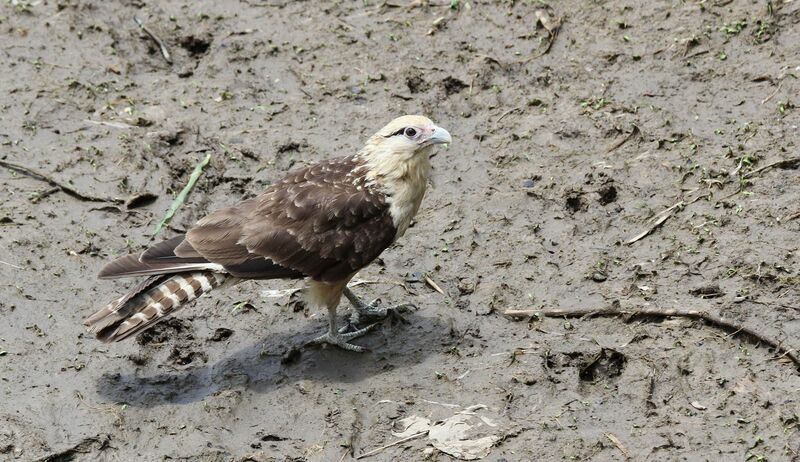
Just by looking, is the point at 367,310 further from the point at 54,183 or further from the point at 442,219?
the point at 54,183

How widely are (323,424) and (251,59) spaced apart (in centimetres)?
484

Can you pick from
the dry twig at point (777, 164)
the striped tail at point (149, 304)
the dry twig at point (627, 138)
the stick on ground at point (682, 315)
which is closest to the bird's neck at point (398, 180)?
the stick on ground at point (682, 315)

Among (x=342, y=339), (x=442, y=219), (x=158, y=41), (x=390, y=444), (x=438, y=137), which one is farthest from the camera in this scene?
(x=158, y=41)

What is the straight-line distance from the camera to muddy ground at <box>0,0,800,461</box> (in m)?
6.87

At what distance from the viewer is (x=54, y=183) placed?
9.22 meters

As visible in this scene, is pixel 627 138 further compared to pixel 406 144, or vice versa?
pixel 627 138

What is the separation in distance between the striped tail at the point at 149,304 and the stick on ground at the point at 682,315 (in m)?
2.26

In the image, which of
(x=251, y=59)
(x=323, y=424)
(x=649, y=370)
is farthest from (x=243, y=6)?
(x=649, y=370)

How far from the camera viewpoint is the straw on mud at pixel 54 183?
913cm

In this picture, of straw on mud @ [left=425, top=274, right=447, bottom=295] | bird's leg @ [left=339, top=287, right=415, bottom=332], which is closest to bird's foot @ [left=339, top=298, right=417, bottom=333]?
bird's leg @ [left=339, top=287, right=415, bottom=332]

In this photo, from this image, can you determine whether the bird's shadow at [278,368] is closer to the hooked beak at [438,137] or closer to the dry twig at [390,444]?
the dry twig at [390,444]

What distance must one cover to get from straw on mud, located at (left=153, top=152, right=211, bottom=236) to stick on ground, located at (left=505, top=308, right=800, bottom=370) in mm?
3114

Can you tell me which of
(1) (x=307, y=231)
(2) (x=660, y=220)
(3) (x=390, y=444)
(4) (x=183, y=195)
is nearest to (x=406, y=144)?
(1) (x=307, y=231)

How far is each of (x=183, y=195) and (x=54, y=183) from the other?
45.3 inches
